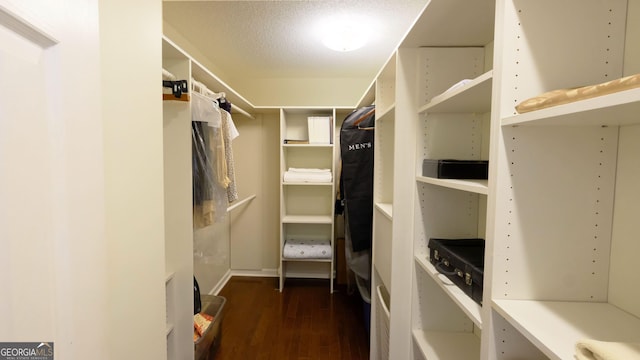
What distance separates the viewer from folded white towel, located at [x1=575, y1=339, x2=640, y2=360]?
0.40 meters

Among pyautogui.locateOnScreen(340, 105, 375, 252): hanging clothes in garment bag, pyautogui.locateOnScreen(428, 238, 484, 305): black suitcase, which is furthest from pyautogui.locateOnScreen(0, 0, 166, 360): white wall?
pyautogui.locateOnScreen(340, 105, 375, 252): hanging clothes in garment bag

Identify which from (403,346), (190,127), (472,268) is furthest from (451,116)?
(190,127)

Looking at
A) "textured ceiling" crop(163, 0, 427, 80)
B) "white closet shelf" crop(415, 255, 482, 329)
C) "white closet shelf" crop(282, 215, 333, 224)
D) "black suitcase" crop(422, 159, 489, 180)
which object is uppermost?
"textured ceiling" crop(163, 0, 427, 80)

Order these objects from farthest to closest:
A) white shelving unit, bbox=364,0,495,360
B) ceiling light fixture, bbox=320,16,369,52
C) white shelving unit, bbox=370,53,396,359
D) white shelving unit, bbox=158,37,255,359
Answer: ceiling light fixture, bbox=320,16,369,52
white shelving unit, bbox=370,53,396,359
white shelving unit, bbox=158,37,255,359
white shelving unit, bbox=364,0,495,360

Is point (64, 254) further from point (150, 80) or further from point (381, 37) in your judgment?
point (381, 37)

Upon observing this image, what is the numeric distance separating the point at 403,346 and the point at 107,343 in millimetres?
1229

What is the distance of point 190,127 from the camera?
1399 mm

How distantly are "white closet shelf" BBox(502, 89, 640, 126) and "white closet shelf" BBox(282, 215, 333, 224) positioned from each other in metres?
2.32

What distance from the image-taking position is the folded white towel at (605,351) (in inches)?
15.9

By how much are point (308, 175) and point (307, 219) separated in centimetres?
48

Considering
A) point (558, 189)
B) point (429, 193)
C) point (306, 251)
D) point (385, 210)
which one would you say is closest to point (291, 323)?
point (306, 251)

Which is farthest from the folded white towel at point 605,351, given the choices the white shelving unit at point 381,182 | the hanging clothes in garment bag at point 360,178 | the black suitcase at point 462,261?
the hanging clothes in garment bag at point 360,178

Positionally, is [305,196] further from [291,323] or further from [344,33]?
[344,33]

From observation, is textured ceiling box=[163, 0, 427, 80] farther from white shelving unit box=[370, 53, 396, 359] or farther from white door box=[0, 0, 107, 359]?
white door box=[0, 0, 107, 359]
